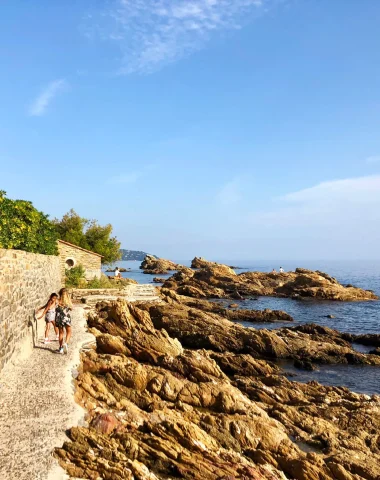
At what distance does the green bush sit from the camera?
37.0 m

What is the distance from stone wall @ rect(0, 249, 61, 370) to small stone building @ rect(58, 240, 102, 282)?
64.2ft

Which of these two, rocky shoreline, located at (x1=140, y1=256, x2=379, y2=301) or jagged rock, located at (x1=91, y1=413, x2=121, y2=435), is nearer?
jagged rock, located at (x1=91, y1=413, x2=121, y2=435)

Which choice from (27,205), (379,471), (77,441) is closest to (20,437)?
(77,441)

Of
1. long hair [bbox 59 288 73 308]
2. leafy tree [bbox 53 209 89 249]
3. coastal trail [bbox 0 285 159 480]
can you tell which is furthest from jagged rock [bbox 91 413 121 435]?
leafy tree [bbox 53 209 89 249]

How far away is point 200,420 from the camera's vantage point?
11.6 meters

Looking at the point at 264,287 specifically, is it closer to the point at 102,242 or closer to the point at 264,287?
the point at 264,287

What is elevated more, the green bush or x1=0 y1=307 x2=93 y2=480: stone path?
the green bush

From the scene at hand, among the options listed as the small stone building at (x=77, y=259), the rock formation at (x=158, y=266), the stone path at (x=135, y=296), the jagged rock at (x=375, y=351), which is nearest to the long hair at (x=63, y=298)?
the stone path at (x=135, y=296)

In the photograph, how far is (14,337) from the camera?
523 inches

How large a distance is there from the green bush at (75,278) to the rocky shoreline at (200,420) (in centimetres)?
1506

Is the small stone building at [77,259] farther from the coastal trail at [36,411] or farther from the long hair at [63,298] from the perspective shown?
the coastal trail at [36,411]

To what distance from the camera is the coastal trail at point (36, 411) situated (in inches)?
305

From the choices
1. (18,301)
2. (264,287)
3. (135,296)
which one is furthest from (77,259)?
(264,287)

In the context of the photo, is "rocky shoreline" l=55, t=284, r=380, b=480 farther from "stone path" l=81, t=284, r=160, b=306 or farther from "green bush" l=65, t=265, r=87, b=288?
"green bush" l=65, t=265, r=87, b=288
